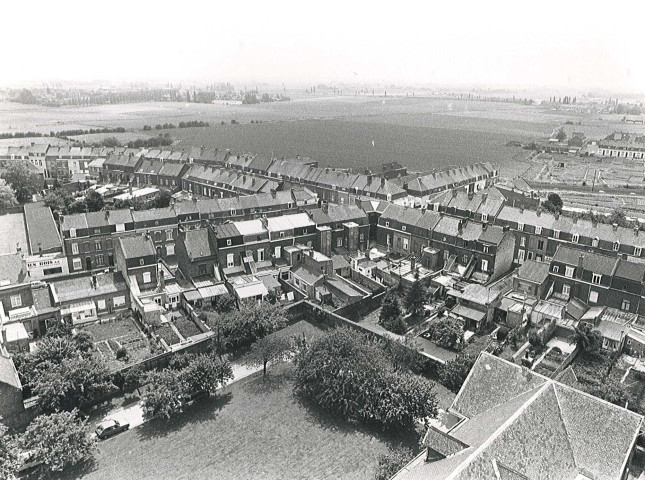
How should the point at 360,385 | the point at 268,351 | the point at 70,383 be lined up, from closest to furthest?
1. the point at 70,383
2. the point at 360,385
3. the point at 268,351

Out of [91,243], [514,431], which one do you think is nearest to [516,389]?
A: [514,431]

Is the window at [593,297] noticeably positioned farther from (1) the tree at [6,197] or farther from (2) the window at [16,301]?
(1) the tree at [6,197]

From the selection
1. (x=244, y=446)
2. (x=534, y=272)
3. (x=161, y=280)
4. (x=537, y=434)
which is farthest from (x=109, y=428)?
(x=534, y=272)

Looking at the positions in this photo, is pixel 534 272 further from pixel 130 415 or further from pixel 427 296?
pixel 130 415

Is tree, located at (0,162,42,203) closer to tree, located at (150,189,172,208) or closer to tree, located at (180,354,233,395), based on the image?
tree, located at (150,189,172,208)

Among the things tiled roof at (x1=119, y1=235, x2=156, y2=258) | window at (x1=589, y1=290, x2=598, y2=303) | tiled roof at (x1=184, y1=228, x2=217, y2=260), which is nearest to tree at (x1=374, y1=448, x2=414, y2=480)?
window at (x1=589, y1=290, x2=598, y2=303)

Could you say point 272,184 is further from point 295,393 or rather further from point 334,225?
point 295,393
